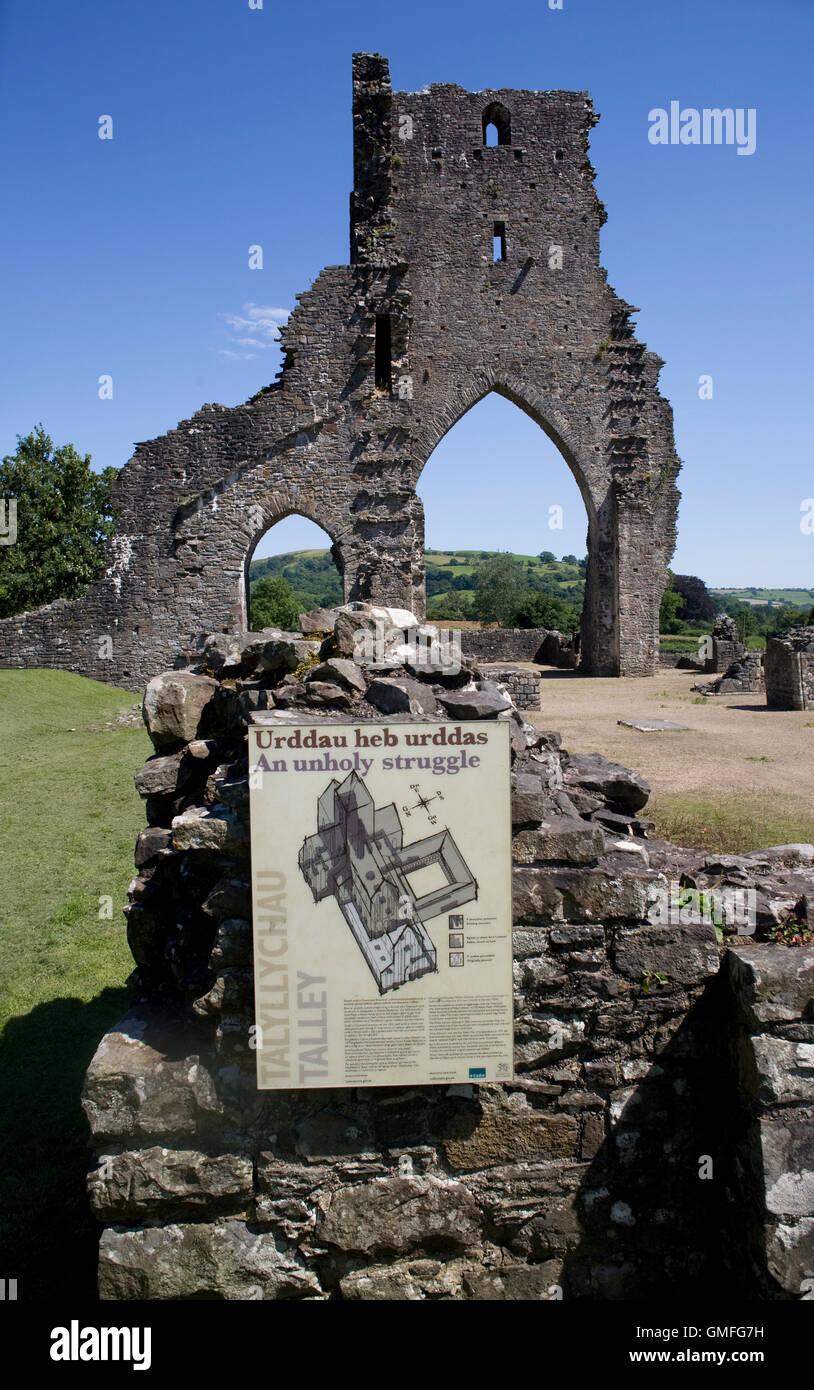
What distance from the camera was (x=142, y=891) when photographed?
4.24m

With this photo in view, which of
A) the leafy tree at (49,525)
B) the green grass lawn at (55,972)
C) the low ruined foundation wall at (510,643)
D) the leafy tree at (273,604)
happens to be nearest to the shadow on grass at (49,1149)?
the green grass lawn at (55,972)

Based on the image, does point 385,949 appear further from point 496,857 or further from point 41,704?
point 41,704

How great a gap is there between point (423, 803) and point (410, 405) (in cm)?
1866

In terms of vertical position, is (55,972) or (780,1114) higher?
(780,1114)

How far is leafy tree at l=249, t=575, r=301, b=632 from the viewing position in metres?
55.8

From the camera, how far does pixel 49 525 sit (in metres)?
35.5

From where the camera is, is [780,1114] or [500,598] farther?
[500,598]

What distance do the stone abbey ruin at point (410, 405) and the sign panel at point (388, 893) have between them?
1583 cm

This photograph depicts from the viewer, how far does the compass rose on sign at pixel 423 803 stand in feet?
10.9

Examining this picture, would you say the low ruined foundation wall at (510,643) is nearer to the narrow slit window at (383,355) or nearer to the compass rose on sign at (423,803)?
the narrow slit window at (383,355)

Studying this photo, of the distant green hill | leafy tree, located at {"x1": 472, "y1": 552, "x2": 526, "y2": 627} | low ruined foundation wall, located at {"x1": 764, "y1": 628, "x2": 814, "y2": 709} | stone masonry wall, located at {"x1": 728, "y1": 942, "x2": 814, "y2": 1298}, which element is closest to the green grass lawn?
stone masonry wall, located at {"x1": 728, "y1": 942, "x2": 814, "y2": 1298}

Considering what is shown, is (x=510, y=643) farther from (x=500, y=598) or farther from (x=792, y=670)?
(x=500, y=598)
